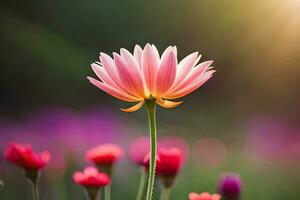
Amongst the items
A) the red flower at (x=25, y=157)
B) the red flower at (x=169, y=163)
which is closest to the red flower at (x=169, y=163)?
the red flower at (x=169, y=163)

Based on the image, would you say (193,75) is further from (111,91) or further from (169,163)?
(169,163)

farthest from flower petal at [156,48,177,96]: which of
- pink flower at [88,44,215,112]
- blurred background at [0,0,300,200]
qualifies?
blurred background at [0,0,300,200]

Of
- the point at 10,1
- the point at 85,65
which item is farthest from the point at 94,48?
the point at 10,1

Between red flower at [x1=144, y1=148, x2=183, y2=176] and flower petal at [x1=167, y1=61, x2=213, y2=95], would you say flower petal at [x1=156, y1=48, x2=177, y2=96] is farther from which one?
red flower at [x1=144, y1=148, x2=183, y2=176]

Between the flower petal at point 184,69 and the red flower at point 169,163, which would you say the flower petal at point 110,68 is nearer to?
the flower petal at point 184,69

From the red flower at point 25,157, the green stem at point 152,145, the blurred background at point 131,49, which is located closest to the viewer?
the green stem at point 152,145

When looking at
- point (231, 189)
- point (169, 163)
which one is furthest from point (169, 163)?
point (231, 189)
